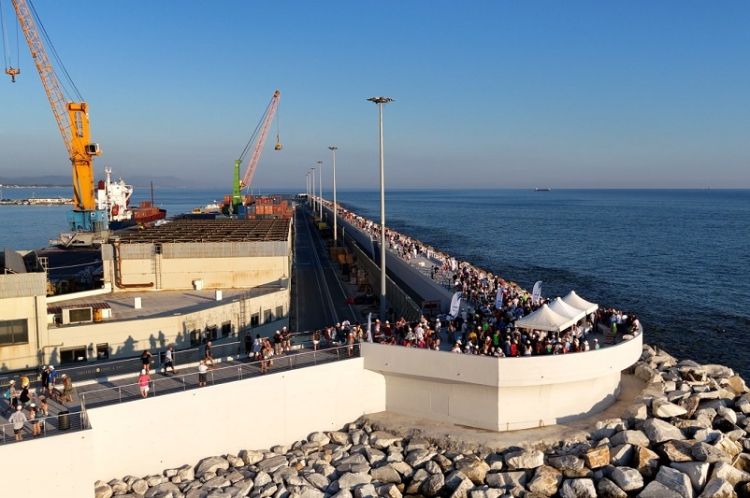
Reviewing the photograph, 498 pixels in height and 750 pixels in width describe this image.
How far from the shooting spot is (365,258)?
A: 54.9 metres

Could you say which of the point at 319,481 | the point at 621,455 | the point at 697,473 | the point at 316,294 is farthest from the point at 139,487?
the point at 316,294

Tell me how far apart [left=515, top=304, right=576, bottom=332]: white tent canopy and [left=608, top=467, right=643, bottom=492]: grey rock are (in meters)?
5.21

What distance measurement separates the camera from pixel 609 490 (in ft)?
61.1

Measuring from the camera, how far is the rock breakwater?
1850 centimetres

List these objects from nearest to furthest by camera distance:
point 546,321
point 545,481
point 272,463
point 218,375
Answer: point 545,481 < point 272,463 < point 218,375 < point 546,321

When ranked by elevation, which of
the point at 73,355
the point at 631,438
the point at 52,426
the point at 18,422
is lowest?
the point at 631,438

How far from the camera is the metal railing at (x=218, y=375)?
1928 centimetres

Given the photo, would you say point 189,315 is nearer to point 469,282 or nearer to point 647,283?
point 469,282

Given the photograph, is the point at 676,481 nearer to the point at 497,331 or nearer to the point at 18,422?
the point at 497,331

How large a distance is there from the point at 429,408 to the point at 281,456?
564cm

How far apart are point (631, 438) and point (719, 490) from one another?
2954 mm

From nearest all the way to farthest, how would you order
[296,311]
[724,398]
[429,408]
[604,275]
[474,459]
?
1. [474,459]
2. [429,408]
3. [724,398]
4. [296,311]
5. [604,275]

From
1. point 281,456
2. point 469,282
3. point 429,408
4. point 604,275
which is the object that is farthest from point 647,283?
point 281,456

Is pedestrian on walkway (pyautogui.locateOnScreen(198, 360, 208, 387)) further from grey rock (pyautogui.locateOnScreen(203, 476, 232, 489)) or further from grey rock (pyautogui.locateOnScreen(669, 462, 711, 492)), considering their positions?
grey rock (pyautogui.locateOnScreen(669, 462, 711, 492))
